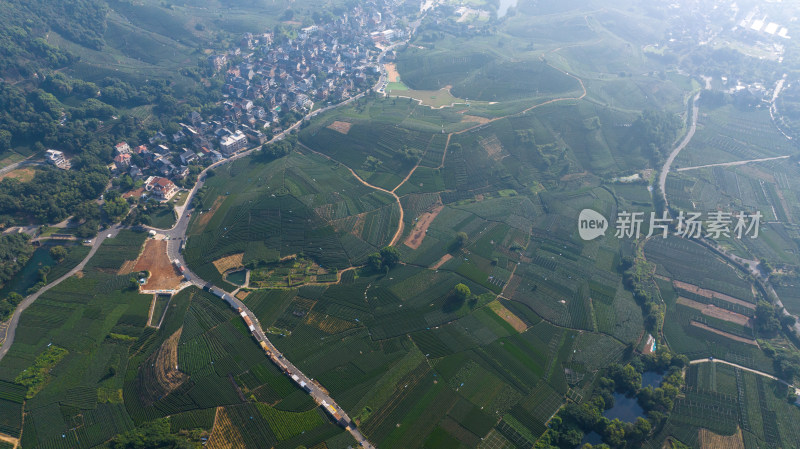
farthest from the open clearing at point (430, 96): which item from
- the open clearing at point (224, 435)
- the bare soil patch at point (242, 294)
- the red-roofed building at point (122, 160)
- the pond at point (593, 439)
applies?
the open clearing at point (224, 435)

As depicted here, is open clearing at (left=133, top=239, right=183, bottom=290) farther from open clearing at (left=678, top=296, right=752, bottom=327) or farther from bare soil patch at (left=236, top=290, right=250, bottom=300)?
open clearing at (left=678, top=296, right=752, bottom=327)

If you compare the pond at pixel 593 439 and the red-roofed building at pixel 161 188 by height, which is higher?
the red-roofed building at pixel 161 188

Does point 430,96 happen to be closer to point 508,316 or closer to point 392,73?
point 392,73

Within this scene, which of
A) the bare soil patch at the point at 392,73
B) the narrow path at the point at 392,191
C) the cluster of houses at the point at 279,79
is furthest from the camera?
the bare soil patch at the point at 392,73

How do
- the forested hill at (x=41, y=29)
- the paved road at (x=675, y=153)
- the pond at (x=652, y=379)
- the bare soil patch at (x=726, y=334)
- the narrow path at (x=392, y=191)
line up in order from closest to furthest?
the pond at (x=652, y=379) < the bare soil patch at (x=726, y=334) < the narrow path at (x=392, y=191) < the paved road at (x=675, y=153) < the forested hill at (x=41, y=29)

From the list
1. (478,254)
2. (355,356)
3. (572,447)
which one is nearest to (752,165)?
(478,254)

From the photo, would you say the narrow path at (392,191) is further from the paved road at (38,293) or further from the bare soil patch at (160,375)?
the paved road at (38,293)

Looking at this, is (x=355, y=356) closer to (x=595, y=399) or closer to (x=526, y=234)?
(x=595, y=399)
